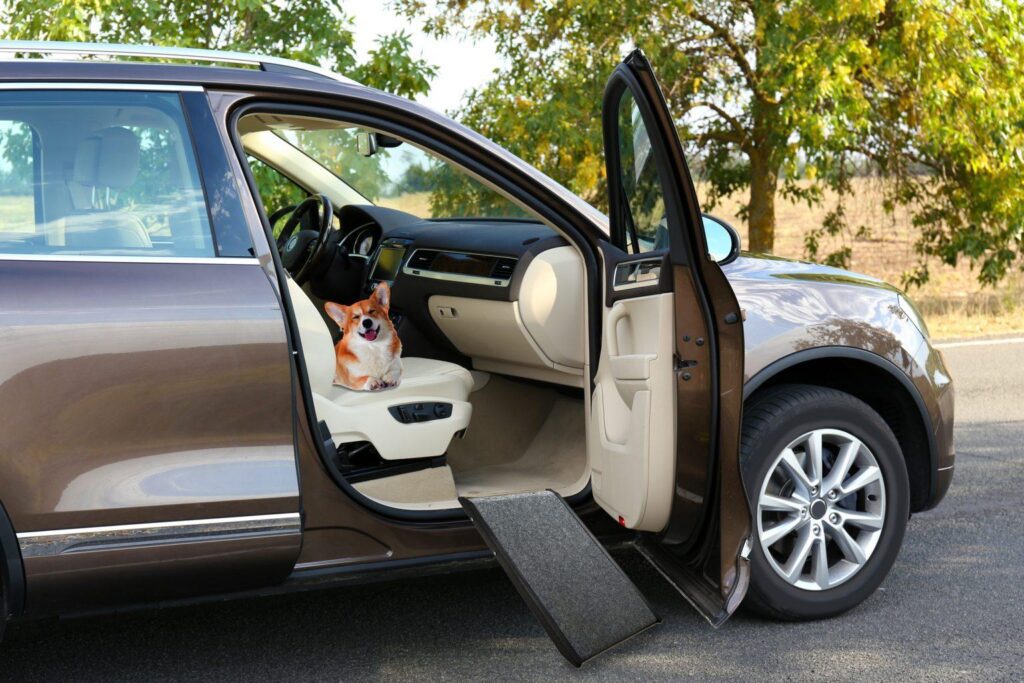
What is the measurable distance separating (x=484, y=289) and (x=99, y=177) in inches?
62.8

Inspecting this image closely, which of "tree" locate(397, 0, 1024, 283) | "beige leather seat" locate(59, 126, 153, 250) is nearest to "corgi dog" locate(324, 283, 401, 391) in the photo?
"beige leather seat" locate(59, 126, 153, 250)

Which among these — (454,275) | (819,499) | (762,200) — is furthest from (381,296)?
(762,200)

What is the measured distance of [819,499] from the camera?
365 centimetres

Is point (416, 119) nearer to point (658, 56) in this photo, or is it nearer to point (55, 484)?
point (55, 484)

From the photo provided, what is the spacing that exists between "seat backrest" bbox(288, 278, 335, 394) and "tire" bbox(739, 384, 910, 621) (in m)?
1.35

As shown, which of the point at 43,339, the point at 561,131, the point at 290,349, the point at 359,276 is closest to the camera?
the point at 43,339

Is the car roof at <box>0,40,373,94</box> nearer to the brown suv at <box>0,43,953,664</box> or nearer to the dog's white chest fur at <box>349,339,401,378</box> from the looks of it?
the brown suv at <box>0,43,953,664</box>

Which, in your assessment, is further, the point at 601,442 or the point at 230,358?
the point at 601,442

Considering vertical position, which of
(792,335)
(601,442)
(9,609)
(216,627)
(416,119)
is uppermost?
(416,119)

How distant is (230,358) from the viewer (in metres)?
2.96

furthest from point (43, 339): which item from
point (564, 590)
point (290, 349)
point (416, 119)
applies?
point (564, 590)

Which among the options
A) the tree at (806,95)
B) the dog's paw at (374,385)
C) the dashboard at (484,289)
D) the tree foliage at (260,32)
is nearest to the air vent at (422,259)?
the dashboard at (484,289)

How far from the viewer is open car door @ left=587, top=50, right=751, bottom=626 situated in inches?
124

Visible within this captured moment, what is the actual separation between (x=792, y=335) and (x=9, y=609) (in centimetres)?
238
